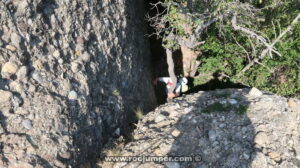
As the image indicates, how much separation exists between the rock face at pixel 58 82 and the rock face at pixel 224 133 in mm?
760

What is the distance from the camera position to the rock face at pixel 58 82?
370 cm

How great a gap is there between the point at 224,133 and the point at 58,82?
106 inches

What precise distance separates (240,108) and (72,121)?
2861 mm

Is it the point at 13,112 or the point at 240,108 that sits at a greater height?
the point at 13,112

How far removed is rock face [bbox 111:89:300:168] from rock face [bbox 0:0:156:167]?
29.9 inches

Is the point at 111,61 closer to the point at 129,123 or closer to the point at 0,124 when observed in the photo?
the point at 129,123

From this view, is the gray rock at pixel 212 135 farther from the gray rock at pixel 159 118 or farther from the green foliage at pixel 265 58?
the green foliage at pixel 265 58

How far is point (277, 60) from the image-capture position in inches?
264

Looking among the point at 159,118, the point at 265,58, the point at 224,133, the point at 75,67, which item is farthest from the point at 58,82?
the point at 265,58

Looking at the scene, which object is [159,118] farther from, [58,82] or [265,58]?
[265,58]

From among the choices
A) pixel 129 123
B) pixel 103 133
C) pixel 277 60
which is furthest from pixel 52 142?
pixel 277 60

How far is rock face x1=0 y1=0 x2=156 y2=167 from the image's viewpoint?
145 inches

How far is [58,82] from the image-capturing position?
4.20 meters

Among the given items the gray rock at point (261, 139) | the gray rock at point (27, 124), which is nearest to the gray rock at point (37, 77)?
the gray rock at point (27, 124)
